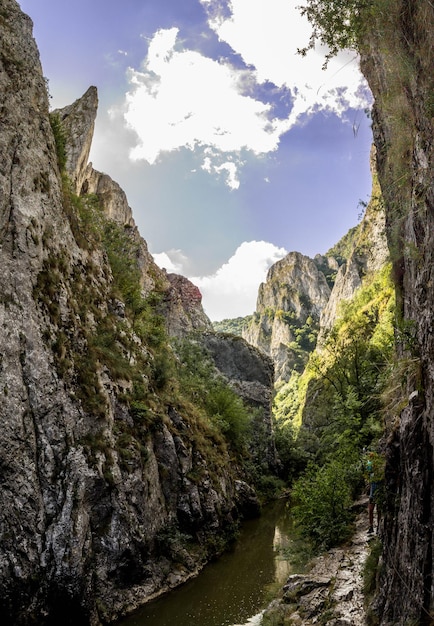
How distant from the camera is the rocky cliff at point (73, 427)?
10.8 meters

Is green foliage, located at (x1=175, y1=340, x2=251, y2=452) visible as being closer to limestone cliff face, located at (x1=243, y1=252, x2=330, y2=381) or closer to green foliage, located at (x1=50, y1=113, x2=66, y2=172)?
green foliage, located at (x1=50, y1=113, x2=66, y2=172)

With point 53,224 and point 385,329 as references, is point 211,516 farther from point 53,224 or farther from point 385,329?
point 385,329

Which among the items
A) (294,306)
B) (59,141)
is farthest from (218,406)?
(294,306)

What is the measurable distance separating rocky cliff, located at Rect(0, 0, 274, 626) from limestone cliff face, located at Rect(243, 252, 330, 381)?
389ft

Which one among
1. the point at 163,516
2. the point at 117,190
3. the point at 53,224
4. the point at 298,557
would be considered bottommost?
the point at 298,557

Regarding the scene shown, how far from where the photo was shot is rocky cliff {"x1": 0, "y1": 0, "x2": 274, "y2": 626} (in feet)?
35.5

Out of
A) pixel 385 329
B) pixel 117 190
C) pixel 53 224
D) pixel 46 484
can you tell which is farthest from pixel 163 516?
pixel 117 190

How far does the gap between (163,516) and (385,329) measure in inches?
1312

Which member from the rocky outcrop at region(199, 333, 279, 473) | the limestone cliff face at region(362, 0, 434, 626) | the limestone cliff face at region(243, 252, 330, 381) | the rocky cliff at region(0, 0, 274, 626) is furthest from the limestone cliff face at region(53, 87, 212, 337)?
the limestone cliff face at region(243, 252, 330, 381)

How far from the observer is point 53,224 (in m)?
17.4

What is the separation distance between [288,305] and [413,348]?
14765 cm

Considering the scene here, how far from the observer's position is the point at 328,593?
992 centimetres

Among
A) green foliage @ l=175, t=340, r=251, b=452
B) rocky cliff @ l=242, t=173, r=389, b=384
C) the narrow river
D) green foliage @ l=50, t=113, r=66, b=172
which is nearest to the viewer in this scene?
the narrow river

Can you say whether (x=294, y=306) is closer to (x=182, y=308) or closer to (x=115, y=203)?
(x=182, y=308)
